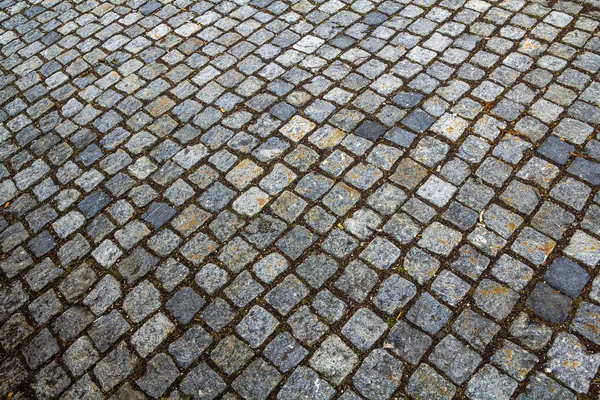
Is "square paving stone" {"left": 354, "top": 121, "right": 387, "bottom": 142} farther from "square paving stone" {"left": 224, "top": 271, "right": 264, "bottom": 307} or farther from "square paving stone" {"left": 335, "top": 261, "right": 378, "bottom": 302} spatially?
"square paving stone" {"left": 224, "top": 271, "right": 264, "bottom": 307}

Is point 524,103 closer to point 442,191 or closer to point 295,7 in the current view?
point 442,191

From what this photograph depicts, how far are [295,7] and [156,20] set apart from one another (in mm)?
1638

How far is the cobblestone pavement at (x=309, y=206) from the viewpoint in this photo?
10.1 feet

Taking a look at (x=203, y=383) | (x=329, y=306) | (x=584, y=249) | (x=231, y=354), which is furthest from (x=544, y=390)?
(x=203, y=383)

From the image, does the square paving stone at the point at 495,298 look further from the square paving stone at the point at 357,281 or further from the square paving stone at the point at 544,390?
the square paving stone at the point at 357,281

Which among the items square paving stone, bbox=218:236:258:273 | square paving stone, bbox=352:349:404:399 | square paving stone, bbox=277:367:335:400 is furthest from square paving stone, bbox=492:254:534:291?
square paving stone, bbox=218:236:258:273

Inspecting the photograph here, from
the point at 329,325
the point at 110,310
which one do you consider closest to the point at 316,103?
the point at 329,325

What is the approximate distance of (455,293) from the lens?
326cm

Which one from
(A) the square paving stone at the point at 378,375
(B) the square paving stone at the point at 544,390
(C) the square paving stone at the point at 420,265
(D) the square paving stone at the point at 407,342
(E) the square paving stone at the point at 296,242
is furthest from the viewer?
(E) the square paving stone at the point at 296,242

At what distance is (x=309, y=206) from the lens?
12.5 feet

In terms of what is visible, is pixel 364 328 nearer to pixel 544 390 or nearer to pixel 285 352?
pixel 285 352

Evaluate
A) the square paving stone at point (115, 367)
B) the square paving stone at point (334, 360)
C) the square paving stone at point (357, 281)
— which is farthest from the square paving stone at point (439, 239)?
the square paving stone at point (115, 367)

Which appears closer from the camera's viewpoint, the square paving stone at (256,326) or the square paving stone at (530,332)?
the square paving stone at (530,332)

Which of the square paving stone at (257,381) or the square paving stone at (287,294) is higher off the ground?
the square paving stone at (287,294)
